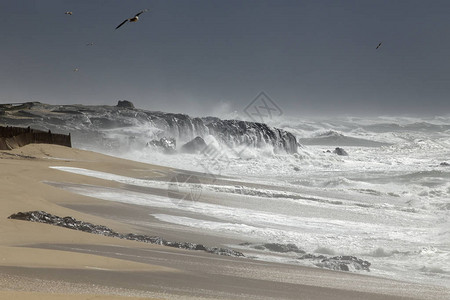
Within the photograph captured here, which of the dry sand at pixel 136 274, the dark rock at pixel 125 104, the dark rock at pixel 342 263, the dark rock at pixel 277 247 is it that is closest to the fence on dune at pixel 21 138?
the dry sand at pixel 136 274

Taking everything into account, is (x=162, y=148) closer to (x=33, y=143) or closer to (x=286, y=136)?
(x=286, y=136)

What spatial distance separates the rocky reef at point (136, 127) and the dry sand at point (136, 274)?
4698 cm

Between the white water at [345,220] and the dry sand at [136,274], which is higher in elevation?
the white water at [345,220]

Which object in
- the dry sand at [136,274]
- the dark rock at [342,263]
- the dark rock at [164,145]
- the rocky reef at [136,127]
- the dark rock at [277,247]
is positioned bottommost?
the dry sand at [136,274]

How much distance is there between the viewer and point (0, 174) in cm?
1455

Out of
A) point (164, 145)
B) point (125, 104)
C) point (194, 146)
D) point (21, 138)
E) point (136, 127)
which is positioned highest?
point (125, 104)

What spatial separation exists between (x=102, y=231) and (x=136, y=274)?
12.2 ft

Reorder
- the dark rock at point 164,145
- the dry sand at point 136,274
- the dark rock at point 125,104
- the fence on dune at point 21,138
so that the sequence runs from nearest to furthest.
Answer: the dry sand at point 136,274
the fence on dune at point 21,138
the dark rock at point 164,145
the dark rock at point 125,104

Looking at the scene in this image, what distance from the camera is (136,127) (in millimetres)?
68625

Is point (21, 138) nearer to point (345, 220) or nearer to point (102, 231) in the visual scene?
point (345, 220)

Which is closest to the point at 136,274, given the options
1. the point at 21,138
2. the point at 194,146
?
the point at 21,138

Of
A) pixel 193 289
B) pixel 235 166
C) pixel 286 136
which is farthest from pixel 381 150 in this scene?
pixel 193 289

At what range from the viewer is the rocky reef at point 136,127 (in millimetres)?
61219

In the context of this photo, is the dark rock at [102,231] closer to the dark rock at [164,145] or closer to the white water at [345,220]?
the white water at [345,220]
